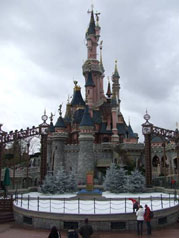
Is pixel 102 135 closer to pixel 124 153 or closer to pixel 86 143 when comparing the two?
pixel 124 153

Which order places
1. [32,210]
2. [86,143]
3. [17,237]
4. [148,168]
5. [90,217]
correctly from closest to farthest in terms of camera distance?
[17,237]
[90,217]
[32,210]
[148,168]
[86,143]

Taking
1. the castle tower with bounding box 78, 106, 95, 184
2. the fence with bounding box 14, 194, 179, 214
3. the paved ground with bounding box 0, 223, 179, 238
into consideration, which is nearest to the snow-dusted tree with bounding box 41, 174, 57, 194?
the fence with bounding box 14, 194, 179, 214

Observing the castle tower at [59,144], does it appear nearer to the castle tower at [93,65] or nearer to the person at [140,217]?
the castle tower at [93,65]

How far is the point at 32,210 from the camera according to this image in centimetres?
1400

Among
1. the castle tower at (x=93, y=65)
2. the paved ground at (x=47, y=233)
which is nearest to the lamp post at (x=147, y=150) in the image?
the paved ground at (x=47, y=233)

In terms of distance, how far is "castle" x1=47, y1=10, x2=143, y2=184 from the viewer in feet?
129

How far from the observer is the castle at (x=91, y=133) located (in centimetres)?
3941

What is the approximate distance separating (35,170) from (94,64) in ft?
77.5

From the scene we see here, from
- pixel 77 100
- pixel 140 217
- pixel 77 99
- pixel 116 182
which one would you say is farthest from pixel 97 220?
pixel 77 99

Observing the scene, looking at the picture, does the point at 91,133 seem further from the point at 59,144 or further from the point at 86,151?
the point at 59,144

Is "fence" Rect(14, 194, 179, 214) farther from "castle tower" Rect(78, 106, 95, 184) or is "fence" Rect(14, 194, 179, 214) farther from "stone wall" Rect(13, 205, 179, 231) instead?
"castle tower" Rect(78, 106, 95, 184)

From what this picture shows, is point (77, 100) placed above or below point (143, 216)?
above

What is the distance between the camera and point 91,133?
129 ft

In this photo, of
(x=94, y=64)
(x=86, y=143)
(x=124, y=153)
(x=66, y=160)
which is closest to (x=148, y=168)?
(x=86, y=143)
